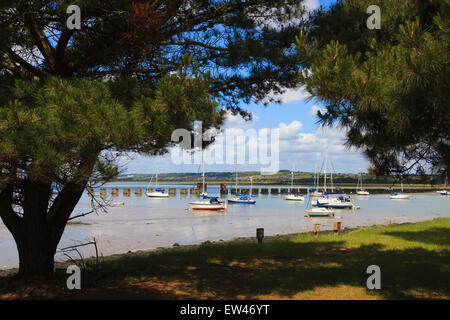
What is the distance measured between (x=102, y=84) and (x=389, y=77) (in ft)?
11.7

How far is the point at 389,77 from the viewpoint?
16.3 ft

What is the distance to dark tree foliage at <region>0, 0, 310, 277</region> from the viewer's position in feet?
15.2

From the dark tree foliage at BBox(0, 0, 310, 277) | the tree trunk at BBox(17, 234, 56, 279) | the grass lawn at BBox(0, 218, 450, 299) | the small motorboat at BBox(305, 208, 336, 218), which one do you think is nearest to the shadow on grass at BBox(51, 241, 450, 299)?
the grass lawn at BBox(0, 218, 450, 299)

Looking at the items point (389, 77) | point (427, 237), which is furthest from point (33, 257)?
point (427, 237)

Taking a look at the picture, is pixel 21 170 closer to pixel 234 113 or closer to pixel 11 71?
pixel 11 71

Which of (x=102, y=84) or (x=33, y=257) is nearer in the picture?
(x=102, y=84)

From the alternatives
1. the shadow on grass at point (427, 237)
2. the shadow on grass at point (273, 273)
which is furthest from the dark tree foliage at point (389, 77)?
the shadow on grass at point (427, 237)

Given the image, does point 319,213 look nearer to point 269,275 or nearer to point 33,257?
point 269,275

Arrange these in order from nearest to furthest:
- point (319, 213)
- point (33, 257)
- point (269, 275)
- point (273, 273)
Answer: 1. point (33, 257)
2. point (269, 275)
3. point (273, 273)
4. point (319, 213)

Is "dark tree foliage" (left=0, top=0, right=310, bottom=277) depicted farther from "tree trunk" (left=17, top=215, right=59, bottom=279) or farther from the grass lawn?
the grass lawn

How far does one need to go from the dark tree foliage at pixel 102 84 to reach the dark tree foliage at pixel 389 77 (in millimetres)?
1275

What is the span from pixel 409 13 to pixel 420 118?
6.07 feet
